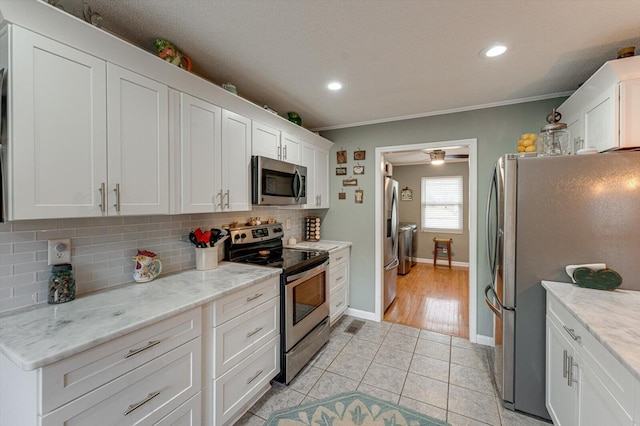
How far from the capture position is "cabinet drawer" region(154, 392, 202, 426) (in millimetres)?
1314

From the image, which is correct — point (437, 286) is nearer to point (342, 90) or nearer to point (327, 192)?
point (327, 192)

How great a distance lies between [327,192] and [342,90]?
4.68 feet

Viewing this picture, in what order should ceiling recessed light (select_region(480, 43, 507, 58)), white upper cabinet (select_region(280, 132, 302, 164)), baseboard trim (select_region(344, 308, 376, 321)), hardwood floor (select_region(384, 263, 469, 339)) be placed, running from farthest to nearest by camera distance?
baseboard trim (select_region(344, 308, 376, 321)) → hardwood floor (select_region(384, 263, 469, 339)) → white upper cabinet (select_region(280, 132, 302, 164)) → ceiling recessed light (select_region(480, 43, 507, 58))

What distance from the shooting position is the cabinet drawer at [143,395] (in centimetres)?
101

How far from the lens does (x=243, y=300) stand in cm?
174

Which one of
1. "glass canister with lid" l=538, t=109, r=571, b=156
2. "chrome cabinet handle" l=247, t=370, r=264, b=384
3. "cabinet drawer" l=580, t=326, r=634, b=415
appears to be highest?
"glass canister with lid" l=538, t=109, r=571, b=156

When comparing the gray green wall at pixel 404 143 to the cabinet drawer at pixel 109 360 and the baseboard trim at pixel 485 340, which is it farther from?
the cabinet drawer at pixel 109 360

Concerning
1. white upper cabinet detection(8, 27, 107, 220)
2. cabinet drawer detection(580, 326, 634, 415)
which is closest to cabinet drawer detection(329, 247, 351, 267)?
cabinet drawer detection(580, 326, 634, 415)

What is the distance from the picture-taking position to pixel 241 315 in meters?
1.73

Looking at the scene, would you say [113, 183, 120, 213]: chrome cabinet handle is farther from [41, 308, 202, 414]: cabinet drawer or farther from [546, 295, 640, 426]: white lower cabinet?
[546, 295, 640, 426]: white lower cabinet

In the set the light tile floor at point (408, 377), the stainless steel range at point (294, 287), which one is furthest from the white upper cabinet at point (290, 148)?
the light tile floor at point (408, 377)

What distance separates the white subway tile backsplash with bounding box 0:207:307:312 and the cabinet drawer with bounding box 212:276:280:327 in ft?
2.08

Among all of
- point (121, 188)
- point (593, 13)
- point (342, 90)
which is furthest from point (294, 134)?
point (593, 13)

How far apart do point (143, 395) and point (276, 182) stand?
1.76 meters
